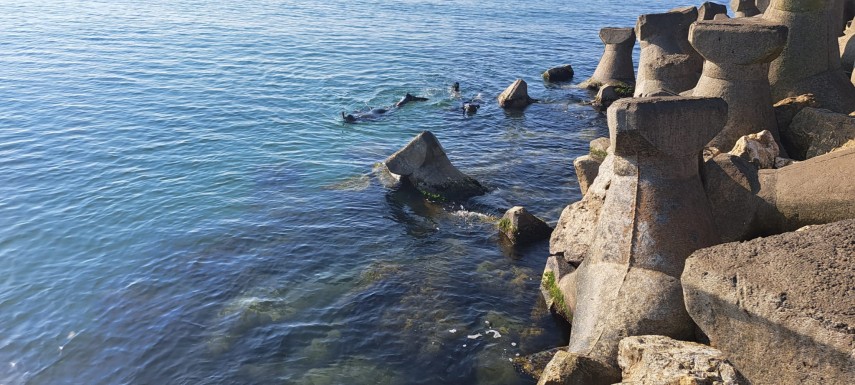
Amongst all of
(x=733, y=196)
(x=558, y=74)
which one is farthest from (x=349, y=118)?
(x=733, y=196)

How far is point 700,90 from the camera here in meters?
13.6

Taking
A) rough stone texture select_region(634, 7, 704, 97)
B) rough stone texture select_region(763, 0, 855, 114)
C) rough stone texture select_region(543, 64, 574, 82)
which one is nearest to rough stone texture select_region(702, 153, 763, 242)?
rough stone texture select_region(763, 0, 855, 114)

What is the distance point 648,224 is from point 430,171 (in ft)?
29.6

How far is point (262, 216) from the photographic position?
58.0ft

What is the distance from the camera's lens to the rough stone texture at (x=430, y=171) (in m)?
18.2

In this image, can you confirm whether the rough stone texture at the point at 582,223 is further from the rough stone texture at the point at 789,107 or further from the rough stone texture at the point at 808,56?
the rough stone texture at the point at 808,56

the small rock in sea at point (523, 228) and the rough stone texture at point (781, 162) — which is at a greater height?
the rough stone texture at point (781, 162)

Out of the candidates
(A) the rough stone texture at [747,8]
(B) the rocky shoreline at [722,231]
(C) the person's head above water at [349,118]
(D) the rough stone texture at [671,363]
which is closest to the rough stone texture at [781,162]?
(B) the rocky shoreline at [722,231]

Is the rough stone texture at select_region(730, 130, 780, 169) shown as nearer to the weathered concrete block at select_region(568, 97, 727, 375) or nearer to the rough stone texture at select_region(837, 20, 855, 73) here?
the weathered concrete block at select_region(568, 97, 727, 375)

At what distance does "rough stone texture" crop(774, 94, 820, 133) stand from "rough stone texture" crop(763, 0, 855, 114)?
25.8 inches

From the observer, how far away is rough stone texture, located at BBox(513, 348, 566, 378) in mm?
10852

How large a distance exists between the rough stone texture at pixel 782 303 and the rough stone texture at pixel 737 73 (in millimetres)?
5431

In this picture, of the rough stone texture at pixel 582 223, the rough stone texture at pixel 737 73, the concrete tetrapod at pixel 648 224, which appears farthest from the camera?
the rough stone texture at pixel 737 73

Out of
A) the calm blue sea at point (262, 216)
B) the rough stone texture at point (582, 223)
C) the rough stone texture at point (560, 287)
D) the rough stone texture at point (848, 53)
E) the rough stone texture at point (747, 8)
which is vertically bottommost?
the calm blue sea at point (262, 216)
